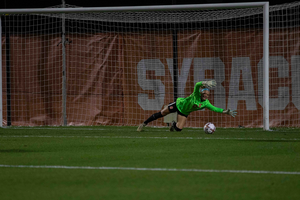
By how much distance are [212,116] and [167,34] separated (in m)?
2.57

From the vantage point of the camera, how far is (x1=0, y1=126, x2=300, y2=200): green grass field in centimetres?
388

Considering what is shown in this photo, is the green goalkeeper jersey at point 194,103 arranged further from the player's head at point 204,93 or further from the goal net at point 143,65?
the goal net at point 143,65

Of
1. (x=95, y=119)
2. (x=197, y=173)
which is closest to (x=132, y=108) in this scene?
(x=95, y=119)

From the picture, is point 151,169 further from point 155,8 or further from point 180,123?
point 155,8

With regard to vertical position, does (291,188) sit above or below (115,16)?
below

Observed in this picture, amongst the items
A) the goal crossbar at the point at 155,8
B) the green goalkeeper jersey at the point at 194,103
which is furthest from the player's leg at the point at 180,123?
the goal crossbar at the point at 155,8

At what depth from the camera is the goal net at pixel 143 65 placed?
12.1 metres

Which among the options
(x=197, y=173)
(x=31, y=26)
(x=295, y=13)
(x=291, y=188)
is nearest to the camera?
(x=291, y=188)

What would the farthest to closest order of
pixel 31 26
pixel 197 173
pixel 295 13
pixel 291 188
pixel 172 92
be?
pixel 31 26 → pixel 172 92 → pixel 295 13 → pixel 197 173 → pixel 291 188

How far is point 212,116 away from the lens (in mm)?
12406

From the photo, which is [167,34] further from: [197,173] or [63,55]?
[197,173]

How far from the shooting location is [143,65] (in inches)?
503

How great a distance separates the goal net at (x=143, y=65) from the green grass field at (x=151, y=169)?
14.0 ft

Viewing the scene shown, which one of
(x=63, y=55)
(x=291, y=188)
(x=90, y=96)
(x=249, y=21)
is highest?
(x=249, y=21)
